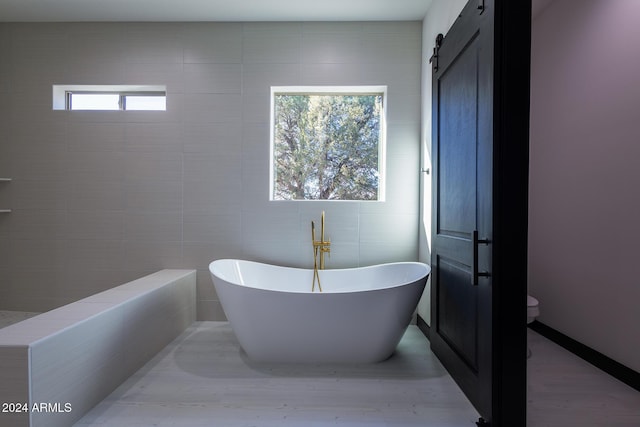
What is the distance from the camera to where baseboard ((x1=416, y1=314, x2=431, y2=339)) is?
9.13 ft

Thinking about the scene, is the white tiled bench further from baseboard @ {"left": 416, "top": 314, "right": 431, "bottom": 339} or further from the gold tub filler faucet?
baseboard @ {"left": 416, "top": 314, "right": 431, "bottom": 339}

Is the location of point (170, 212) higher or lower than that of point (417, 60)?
lower

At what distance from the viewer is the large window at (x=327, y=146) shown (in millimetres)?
3311

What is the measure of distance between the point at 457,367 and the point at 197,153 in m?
2.68

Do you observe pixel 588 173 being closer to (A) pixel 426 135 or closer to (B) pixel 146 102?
(A) pixel 426 135

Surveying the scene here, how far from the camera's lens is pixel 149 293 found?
231 cm

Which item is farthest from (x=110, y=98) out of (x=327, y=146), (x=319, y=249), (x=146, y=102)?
(x=319, y=249)

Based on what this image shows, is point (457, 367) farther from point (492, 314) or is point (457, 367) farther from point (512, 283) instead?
point (512, 283)

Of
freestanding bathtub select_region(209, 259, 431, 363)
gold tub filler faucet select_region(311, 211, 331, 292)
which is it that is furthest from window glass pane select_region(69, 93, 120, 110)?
gold tub filler faucet select_region(311, 211, 331, 292)

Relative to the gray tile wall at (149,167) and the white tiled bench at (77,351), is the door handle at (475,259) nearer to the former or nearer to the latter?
the gray tile wall at (149,167)

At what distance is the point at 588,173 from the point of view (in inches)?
95.9

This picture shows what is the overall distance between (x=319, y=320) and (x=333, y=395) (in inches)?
16.9

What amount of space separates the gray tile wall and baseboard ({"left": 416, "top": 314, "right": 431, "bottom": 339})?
0.58 m

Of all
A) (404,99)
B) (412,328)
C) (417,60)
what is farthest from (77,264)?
(417,60)
